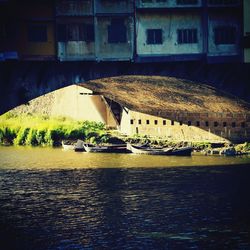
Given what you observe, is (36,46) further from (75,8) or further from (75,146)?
(75,146)

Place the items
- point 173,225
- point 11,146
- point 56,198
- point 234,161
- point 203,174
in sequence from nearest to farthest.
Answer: point 173,225, point 56,198, point 203,174, point 234,161, point 11,146

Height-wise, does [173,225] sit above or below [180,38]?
below

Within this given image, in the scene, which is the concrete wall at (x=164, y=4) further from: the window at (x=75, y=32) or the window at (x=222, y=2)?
the window at (x=75, y=32)

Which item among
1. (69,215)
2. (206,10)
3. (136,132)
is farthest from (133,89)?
(69,215)

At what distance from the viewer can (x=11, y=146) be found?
6556 cm

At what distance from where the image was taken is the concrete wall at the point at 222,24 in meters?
44.8

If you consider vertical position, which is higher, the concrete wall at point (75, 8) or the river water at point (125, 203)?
the concrete wall at point (75, 8)

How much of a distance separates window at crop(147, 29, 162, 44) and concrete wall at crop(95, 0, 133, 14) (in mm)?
1789

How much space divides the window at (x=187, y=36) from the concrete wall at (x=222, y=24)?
921mm

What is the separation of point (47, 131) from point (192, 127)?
12.7 meters

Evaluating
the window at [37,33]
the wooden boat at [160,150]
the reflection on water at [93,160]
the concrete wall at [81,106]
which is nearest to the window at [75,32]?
the window at [37,33]

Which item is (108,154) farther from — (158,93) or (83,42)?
(83,42)

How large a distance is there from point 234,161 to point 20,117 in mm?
26516

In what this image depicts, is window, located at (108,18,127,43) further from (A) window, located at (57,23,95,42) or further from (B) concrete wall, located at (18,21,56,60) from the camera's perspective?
(B) concrete wall, located at (18,21,56,60)
